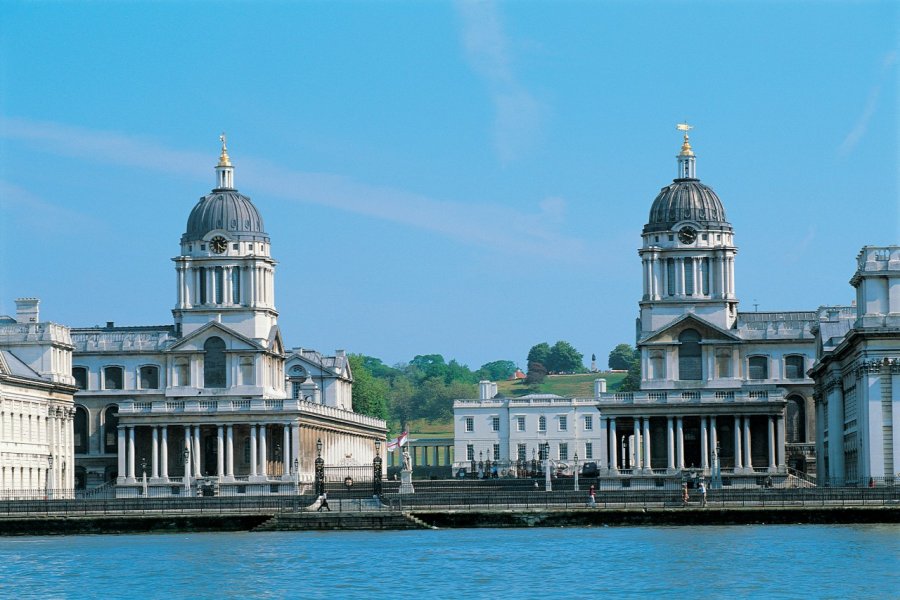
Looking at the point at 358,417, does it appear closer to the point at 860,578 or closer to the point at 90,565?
the point at 90,565

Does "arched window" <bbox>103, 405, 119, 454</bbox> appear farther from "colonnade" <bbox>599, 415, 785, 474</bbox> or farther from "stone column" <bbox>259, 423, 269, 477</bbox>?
"colonnade" <bbox>599, 415, 785, 474</bbox>

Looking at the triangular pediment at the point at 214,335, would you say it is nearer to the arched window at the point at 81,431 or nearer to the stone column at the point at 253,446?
the stone column at the point at 253,446

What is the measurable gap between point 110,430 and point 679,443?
123ft

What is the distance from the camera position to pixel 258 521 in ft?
340

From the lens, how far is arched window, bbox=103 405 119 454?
146 m

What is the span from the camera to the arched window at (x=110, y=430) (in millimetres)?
146125

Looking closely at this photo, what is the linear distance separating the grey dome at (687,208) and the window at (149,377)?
110 feet

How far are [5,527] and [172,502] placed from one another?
841 centimetres

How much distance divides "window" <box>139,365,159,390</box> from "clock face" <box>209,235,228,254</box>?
9.37m

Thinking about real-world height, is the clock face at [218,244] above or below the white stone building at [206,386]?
above

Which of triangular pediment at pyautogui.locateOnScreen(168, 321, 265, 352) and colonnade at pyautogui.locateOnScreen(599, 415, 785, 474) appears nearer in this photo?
colonnade at pyautogui.locateOnScreen(599, 415, 785, 474)

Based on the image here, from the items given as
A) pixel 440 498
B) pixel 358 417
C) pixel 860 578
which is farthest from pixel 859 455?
pixel 358 417

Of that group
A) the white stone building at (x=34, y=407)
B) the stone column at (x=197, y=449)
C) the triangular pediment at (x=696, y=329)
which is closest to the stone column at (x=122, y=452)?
the white stone building at (x=34, y=407)

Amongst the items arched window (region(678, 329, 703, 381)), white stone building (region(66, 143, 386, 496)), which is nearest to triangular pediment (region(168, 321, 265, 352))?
white stone building (region(66, 143, 386, 496))
